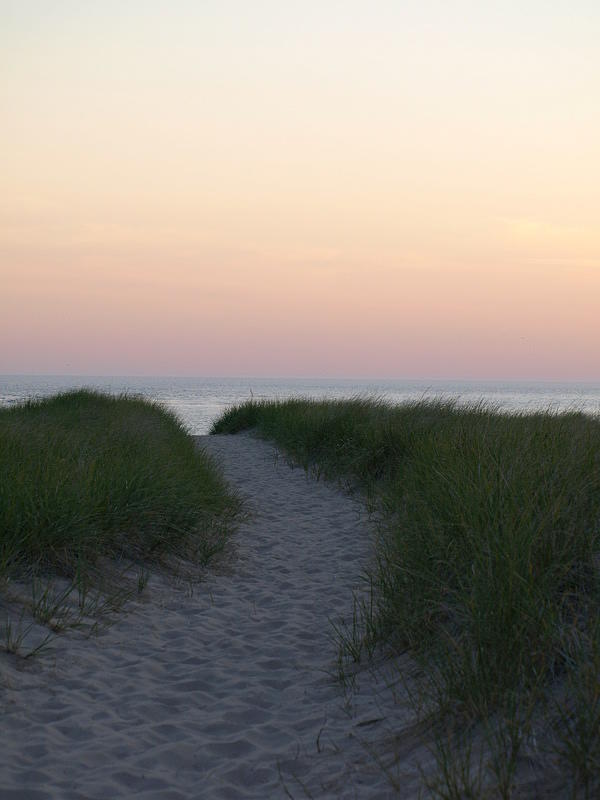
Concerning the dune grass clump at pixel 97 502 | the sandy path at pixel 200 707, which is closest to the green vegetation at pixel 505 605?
the sandy path at pixel 200 707

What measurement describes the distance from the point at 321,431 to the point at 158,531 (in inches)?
261

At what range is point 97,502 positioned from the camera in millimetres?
5535

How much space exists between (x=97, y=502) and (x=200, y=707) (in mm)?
2275

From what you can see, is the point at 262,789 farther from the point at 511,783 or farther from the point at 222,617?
the point at 222,617

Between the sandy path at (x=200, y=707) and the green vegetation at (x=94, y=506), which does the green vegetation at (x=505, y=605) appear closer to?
the sandy path at (x=200, y=707)

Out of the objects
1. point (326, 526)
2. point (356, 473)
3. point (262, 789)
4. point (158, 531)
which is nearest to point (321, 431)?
point (356, 473)

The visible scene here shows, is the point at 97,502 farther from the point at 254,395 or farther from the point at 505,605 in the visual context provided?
the point at 254,395

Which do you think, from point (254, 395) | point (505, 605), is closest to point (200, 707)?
point (505, 605)

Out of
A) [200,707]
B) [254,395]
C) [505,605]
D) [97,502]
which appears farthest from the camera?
Answer: [254,395]

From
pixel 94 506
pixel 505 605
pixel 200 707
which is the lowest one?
pixel 200 707

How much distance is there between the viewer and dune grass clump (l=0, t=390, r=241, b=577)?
5.10 metres

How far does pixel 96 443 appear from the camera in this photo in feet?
28.4

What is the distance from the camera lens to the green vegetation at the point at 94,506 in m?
5.05

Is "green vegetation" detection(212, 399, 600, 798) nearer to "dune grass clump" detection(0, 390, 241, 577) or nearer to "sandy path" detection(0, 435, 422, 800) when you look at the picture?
"sandy path" detection(0, 435, 422, 800)
